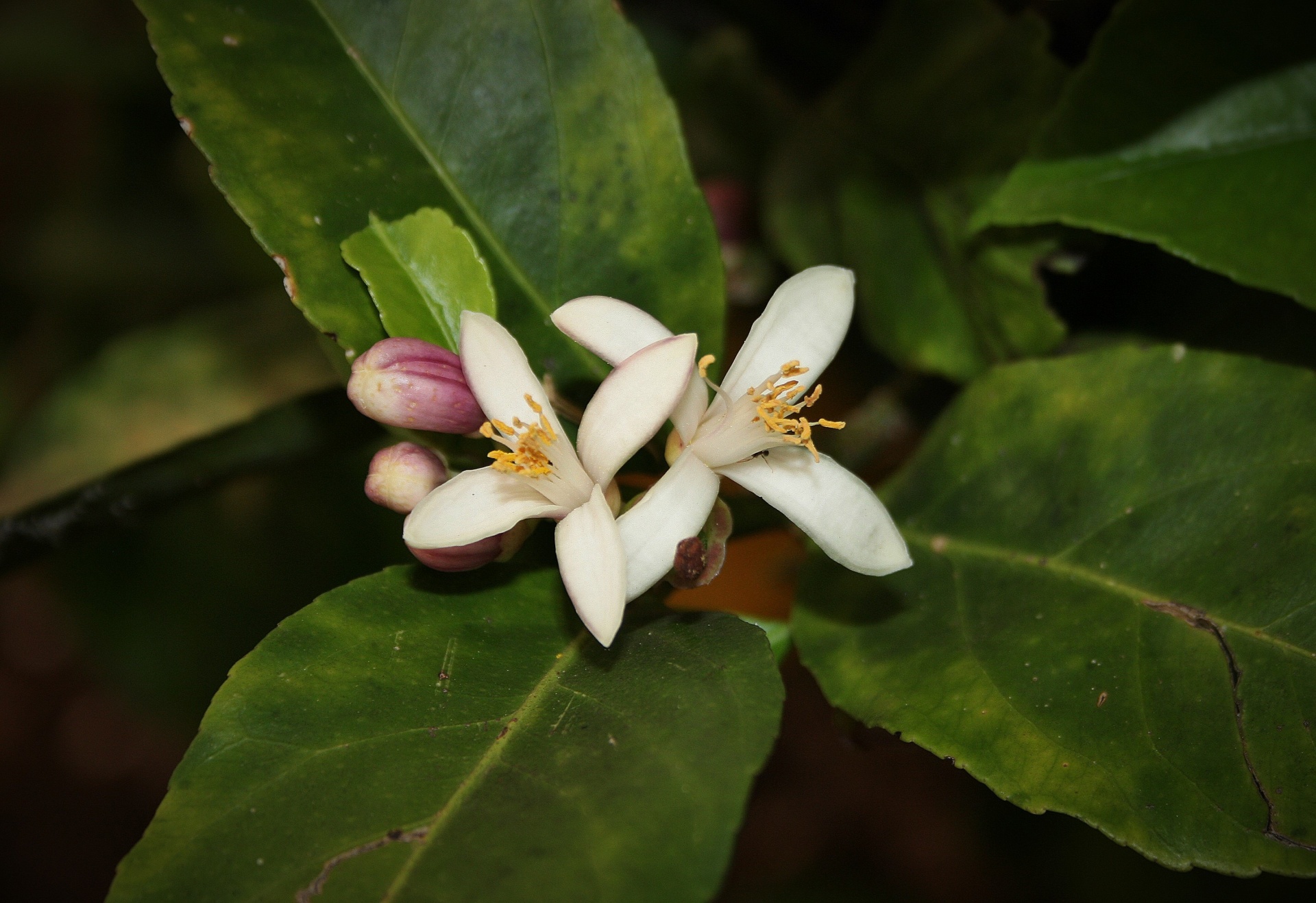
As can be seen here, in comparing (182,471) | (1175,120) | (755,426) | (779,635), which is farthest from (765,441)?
(182,471)

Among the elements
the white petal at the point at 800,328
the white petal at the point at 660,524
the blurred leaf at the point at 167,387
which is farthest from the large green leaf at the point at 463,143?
the blurred leaf at the point at 167,387

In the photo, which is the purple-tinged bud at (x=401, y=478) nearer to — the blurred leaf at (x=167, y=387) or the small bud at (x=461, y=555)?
the small bud at (x=461, y=555)

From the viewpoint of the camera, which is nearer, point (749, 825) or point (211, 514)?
point (211, 514)

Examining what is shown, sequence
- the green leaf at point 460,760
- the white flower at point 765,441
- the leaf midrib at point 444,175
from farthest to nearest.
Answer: the leaf midrib at point 444,175
the white flower at point 765,441
the green leaf at point 460,760

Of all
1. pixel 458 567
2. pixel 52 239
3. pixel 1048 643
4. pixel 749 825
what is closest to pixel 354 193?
pixel 458 567

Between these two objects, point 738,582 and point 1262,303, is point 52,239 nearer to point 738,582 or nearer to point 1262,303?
point 738,582
